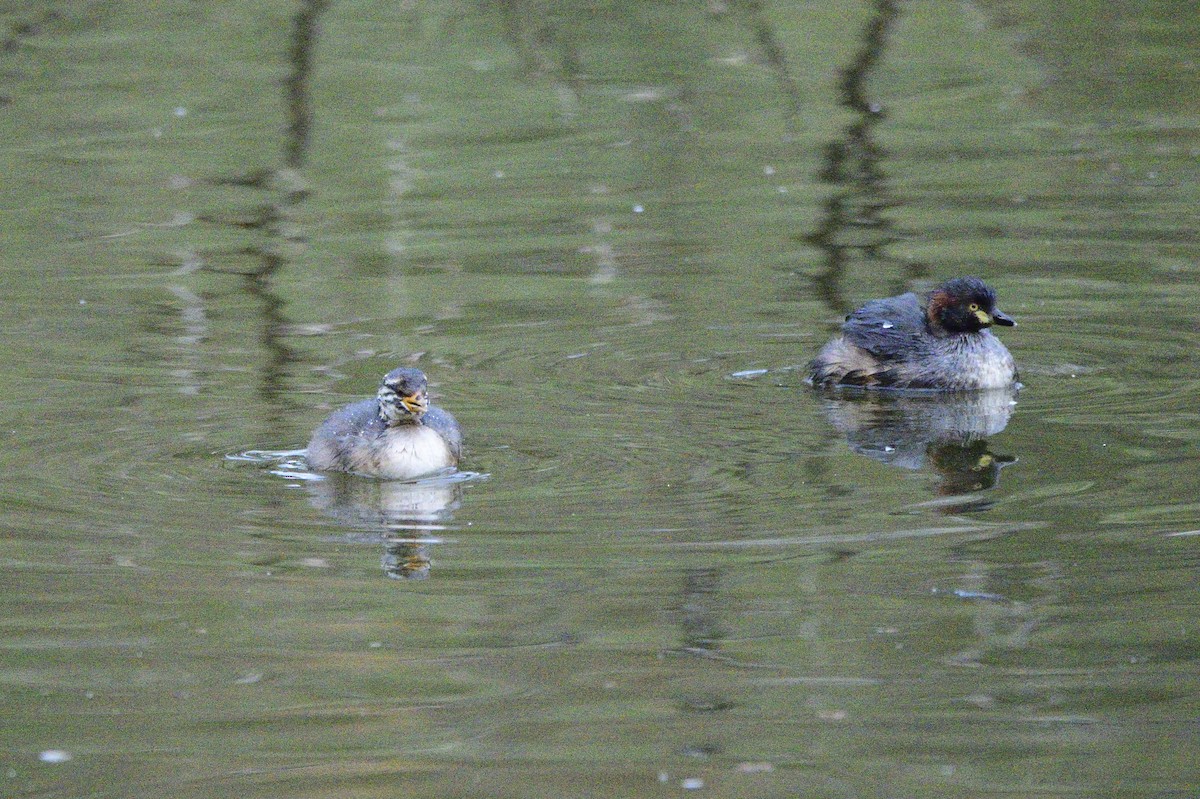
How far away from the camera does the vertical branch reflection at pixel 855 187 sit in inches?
546

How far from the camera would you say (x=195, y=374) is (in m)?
11.1

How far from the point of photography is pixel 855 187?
52.9 ft

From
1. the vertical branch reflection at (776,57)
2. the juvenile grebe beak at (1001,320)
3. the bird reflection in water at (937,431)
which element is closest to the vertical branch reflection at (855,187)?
the vertical branch reflection at (776,57)

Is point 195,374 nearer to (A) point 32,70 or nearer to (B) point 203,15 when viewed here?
(A) point 32,70

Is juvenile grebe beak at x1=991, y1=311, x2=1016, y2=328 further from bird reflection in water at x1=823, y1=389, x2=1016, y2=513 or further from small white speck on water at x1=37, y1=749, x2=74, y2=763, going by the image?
small white speck on water at x1=37, y1=749, x2=74, y2=763

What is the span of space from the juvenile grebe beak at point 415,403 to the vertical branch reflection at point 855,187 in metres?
4.01

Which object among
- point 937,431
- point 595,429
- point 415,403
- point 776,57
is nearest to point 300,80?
point 776,57

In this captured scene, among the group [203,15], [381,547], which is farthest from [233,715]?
[203,15]

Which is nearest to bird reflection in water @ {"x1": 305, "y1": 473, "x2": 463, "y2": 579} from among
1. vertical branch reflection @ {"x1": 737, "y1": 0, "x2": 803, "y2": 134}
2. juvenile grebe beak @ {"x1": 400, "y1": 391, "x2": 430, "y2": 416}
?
juvenile grebe beak @ {"x1": 400, "y1": 391, "x2": 430, "y2": 416}

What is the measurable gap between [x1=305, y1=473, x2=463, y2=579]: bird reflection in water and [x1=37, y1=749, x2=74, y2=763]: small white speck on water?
6.06 feet

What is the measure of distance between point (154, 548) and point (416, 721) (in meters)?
2.12

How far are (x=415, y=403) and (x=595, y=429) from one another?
3.40ft

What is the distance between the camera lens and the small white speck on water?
624cm

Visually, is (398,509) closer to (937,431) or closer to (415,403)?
(415,403)
